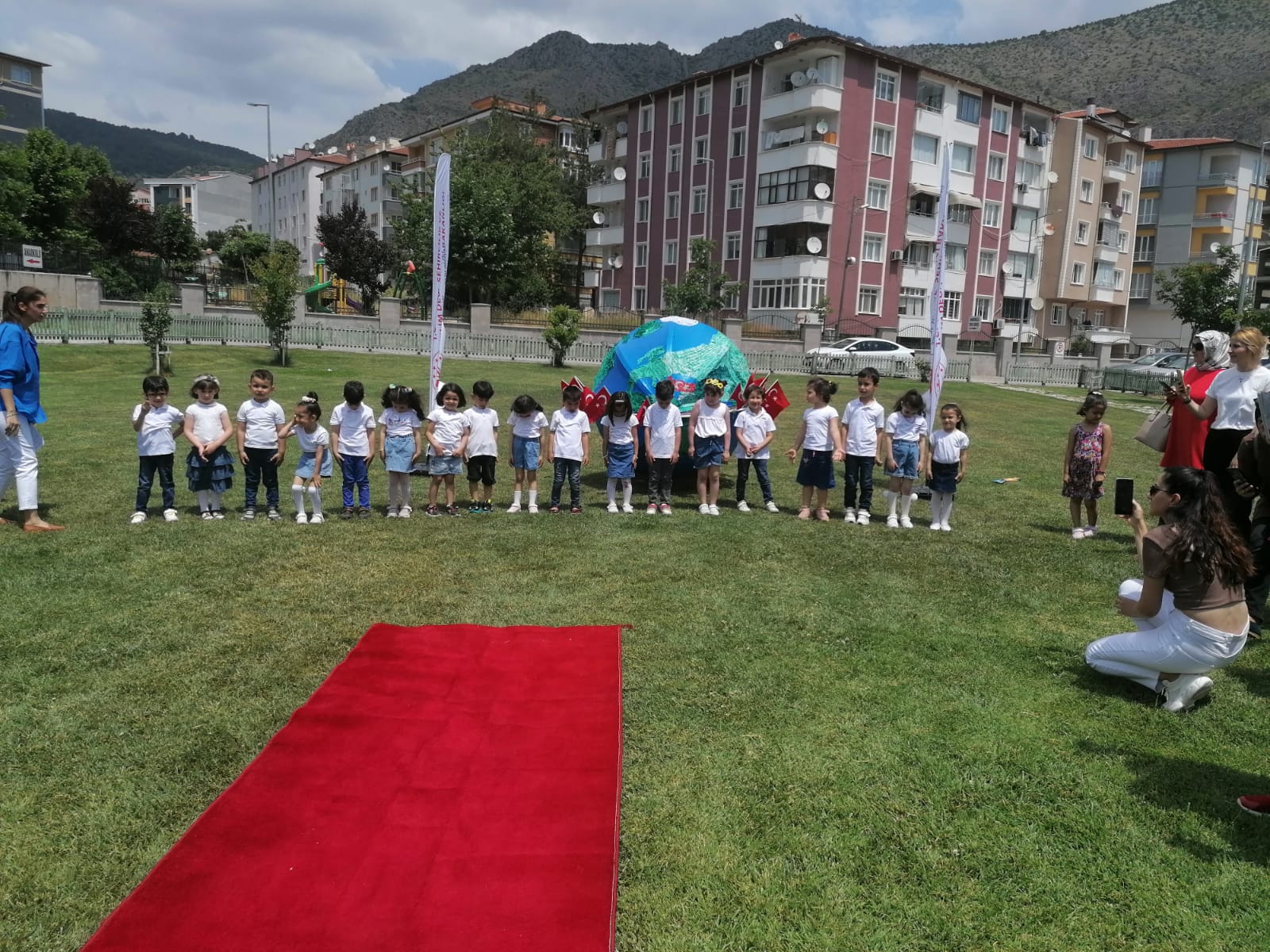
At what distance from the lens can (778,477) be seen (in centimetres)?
1451

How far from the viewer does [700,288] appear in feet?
138

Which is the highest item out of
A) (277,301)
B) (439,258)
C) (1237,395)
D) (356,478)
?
(439,258)

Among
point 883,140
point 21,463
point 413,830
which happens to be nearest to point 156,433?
point 21,463

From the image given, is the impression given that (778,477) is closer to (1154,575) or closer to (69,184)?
(1154,575)

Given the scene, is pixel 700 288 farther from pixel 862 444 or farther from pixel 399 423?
pixel 399 423

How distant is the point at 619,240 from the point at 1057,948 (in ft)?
178

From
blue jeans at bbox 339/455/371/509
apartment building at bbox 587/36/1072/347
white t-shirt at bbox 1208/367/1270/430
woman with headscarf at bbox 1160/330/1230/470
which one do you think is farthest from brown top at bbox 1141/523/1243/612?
apartment building at bbox 587/36/1072/347

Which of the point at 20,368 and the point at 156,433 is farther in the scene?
the point at 156,433

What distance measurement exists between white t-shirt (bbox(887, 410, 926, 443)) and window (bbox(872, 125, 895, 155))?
39.2 meters

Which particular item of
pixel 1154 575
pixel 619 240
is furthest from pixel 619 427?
pixel 619 240

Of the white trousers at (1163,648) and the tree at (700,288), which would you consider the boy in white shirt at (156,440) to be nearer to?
the white trousers at (1163,648)

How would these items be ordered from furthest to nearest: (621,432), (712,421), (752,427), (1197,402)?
1. (752,427)
2. (712,421)
3. (621,432)
4. (1197,402)

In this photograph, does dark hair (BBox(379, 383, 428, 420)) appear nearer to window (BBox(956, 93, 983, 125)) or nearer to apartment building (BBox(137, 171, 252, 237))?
window (BBox(956, 93, 983, 125))

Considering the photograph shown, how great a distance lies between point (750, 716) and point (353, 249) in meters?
54.2
